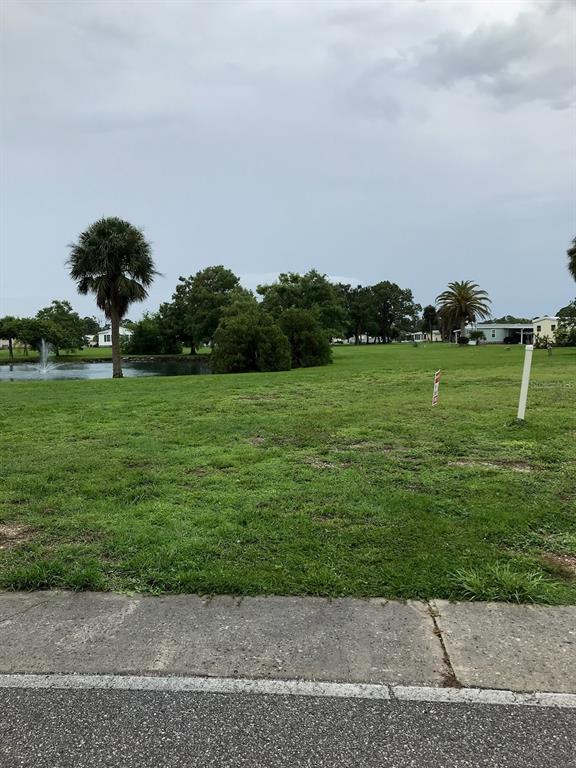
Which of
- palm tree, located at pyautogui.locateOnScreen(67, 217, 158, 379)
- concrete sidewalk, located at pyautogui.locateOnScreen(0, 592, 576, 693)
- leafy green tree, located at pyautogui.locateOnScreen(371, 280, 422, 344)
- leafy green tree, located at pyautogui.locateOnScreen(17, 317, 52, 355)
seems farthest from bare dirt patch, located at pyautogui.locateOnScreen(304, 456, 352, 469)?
leafy green tree, located at pyautogui.locateOnScreen(371, 280, 422, 344)

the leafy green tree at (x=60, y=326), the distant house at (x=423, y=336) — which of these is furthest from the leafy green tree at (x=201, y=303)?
the distant house at (x=423, y=336)

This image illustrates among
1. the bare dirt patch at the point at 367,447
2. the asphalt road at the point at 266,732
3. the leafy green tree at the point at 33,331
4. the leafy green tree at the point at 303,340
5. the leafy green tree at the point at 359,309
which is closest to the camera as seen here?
the asphalt road at the point at 266,732

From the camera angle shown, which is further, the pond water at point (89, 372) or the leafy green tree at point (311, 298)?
the leafy green tree at point (311, 298)

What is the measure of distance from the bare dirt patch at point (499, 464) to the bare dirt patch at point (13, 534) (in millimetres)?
4148

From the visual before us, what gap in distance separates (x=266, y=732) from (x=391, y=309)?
355 ft

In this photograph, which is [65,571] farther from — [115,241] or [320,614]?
[115,241]

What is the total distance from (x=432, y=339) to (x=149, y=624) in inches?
4697

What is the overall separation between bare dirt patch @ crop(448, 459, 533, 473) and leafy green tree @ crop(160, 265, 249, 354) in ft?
164

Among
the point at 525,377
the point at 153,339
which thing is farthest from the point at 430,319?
the point at 525,377

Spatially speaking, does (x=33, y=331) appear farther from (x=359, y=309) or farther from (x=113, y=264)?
Answer: (x=359, y=309)

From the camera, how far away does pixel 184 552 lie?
136 inches

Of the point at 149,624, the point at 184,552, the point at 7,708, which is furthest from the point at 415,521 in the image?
the point at 7,708

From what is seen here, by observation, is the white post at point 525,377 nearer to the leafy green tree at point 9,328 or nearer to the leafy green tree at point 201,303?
the leafy green tree at point 201,303

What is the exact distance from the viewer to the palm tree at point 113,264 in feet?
92.2
